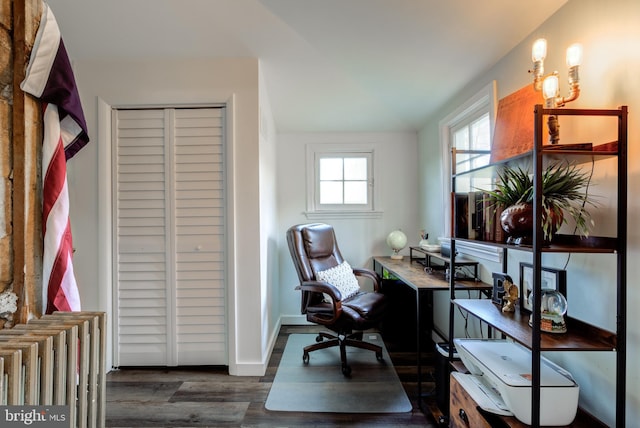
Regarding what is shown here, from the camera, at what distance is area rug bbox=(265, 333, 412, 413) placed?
1814 mm

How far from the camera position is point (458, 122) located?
239 cm

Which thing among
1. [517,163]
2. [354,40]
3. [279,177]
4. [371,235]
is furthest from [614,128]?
[279,177]

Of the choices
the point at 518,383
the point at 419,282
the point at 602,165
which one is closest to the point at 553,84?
the point at 602,165

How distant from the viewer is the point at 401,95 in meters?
2.52

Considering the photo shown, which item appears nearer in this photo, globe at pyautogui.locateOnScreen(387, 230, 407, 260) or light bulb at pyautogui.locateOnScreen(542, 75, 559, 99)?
light bulb at pyautogui.locateOnScreen(542, 75, 559, 99)

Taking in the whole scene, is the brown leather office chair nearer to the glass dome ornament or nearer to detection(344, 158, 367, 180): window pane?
detection(344, 158, 367, 180): window pane

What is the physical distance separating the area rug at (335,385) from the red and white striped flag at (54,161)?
1310 mm

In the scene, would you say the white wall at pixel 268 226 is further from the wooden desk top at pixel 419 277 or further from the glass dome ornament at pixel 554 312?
the glass dome ornament at pixel 554 312

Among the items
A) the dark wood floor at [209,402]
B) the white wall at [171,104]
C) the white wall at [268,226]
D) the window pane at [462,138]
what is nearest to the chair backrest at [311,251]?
the white wall at [268,226]

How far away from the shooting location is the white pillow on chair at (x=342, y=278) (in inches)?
97.1

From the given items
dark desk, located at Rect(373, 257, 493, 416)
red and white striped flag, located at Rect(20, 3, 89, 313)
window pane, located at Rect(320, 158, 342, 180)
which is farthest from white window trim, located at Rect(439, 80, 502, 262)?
red and white striped flag, located at Rect(20, 3, 89, 313)

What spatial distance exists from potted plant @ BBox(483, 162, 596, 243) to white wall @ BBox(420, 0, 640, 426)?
0.07 m

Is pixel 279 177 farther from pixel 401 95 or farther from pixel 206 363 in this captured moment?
pixel 206 363

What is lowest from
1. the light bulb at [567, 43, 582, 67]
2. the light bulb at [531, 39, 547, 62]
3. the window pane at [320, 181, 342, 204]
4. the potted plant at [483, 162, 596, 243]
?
the potted plant at [483, 162, 596, 243]
